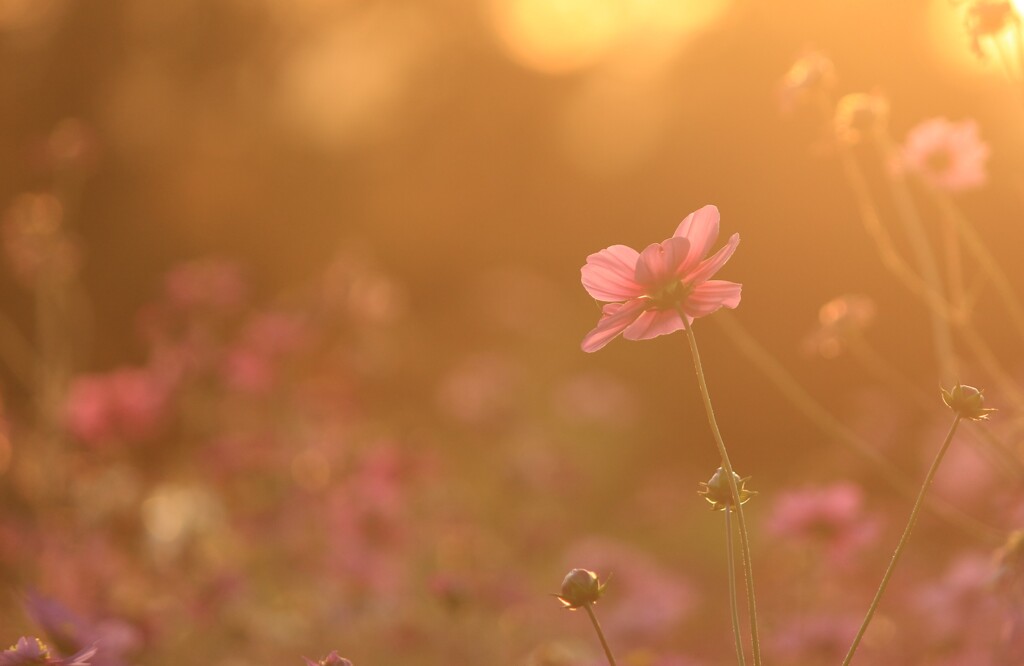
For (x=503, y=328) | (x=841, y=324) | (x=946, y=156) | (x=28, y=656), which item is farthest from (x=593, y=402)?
(x=28, y=656)

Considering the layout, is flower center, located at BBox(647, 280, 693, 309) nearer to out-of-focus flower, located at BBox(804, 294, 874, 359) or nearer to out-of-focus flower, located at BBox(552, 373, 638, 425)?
out-of-focus flower, located at BBox(804, 294, 874, 359)

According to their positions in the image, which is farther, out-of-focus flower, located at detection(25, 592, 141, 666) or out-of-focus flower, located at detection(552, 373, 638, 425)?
out-of-focus flower, located at detection(552, 373, 638, 425)

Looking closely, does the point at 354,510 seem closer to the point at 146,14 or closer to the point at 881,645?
the point at 881,645

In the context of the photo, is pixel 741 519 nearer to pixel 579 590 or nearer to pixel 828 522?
pixel 579 590

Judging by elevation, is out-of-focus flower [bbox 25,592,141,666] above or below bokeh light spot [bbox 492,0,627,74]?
below

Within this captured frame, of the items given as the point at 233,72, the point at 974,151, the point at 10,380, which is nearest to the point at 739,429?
the point at 233,72

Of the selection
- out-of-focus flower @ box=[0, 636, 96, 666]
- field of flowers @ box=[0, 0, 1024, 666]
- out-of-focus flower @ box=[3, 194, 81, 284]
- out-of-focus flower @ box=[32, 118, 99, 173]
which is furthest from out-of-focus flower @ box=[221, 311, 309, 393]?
out-of-focus flower @ box=[0, 636, 96, 666]
